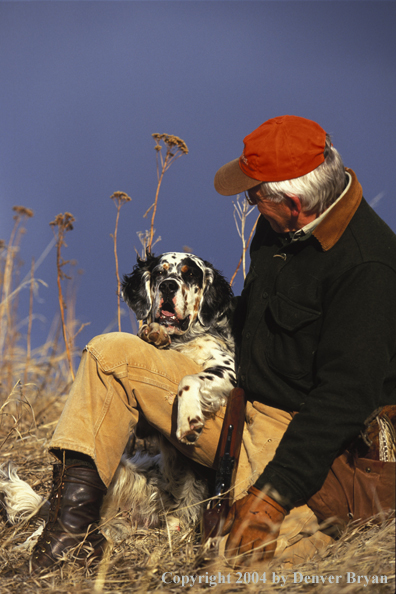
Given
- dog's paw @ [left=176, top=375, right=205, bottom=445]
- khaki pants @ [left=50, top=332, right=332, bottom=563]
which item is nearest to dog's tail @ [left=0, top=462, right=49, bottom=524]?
khaki pants @ [left=50, top=332, right=332, bottom=563]

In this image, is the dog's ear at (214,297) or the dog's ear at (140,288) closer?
the dog's ear at (214,297)

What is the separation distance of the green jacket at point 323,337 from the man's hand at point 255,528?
6 centimetres

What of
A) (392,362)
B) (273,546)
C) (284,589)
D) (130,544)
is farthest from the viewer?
(130,544)

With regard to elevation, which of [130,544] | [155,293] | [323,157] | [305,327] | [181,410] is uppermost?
[323,157]

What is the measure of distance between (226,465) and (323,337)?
0.69 metres

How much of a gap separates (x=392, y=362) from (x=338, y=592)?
101 cm

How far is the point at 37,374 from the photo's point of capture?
5.26m

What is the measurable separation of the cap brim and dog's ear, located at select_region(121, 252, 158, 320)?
84cm

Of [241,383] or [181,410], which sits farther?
[241,383]

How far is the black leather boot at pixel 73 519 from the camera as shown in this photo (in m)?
2.24

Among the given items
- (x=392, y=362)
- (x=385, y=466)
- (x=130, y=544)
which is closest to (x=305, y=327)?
(x=392, y=362)

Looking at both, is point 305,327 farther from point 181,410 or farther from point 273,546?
point 273,546

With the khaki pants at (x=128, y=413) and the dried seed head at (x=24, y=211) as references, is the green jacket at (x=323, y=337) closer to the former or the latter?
the khaki pants at (x=128, y=413)

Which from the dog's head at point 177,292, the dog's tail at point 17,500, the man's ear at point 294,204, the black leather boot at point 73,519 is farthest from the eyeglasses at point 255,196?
the dog's tail at point 17,500
